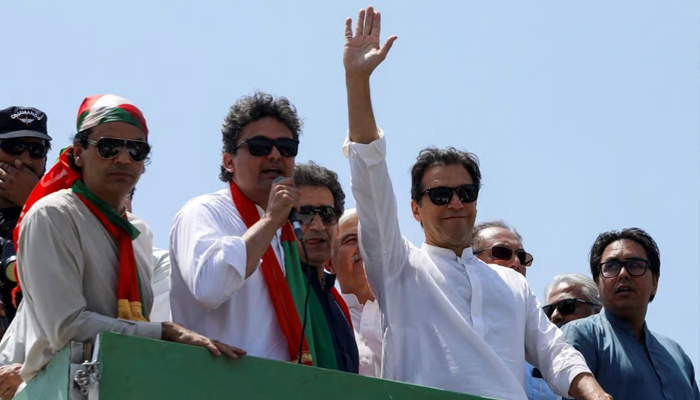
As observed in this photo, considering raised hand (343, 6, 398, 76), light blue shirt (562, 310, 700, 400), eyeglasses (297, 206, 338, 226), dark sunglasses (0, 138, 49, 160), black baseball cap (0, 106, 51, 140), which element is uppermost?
raised hand (343, 6, 398, 76)

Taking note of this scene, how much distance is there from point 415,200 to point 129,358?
2.34 meters

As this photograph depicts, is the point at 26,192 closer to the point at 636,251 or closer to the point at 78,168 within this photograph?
the point at 78,168

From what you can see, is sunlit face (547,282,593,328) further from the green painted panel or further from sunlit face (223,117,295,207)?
the green painted panel

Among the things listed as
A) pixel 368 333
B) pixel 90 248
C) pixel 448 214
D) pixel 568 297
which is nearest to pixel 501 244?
pixel 568 297

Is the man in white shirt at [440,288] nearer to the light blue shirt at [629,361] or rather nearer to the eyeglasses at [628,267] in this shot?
the light blue shirt at [629,361]

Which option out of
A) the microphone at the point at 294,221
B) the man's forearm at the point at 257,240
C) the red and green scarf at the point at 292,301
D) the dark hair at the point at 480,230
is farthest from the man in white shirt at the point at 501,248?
the man's forearm at the point at 257,240

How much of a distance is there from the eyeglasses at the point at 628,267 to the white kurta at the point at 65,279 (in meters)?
3.34

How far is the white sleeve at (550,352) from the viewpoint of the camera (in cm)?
627

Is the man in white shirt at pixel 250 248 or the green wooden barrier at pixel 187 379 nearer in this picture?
the green wooden barrier at pixel 187 379

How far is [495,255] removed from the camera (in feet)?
26.5

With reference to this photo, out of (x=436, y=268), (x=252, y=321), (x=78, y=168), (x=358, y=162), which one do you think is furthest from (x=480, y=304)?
(x=78, y=168)

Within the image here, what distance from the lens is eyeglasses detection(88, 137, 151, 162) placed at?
215 inches

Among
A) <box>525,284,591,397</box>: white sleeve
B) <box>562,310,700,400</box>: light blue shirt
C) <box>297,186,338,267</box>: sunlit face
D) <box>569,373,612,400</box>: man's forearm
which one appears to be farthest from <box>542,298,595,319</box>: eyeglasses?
<box>297,186,338,267</box>: sunlit face

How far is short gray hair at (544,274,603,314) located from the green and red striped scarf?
387 centimetres
